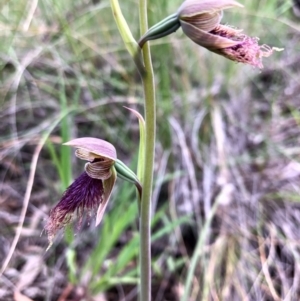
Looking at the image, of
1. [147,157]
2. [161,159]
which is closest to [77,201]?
[147,157]

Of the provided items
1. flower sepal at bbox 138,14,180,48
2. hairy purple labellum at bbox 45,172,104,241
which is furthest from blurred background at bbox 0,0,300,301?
flower sepal at bbox 138,14,180,48

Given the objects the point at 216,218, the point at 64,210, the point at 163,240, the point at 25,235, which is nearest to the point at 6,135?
the point at 25,235

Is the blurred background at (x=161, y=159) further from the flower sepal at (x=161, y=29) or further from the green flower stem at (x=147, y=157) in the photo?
the flower sepal at (x=161, y=29)

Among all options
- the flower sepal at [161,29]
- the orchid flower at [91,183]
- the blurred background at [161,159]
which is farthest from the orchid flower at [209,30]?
the blurred background at [161,159]

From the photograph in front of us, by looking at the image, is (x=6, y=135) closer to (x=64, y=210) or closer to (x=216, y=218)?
(x=216, y=218)

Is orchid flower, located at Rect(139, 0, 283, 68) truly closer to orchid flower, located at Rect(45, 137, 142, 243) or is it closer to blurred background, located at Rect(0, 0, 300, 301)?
orchid flower, located at Rect(45, 137, 142, 243)
